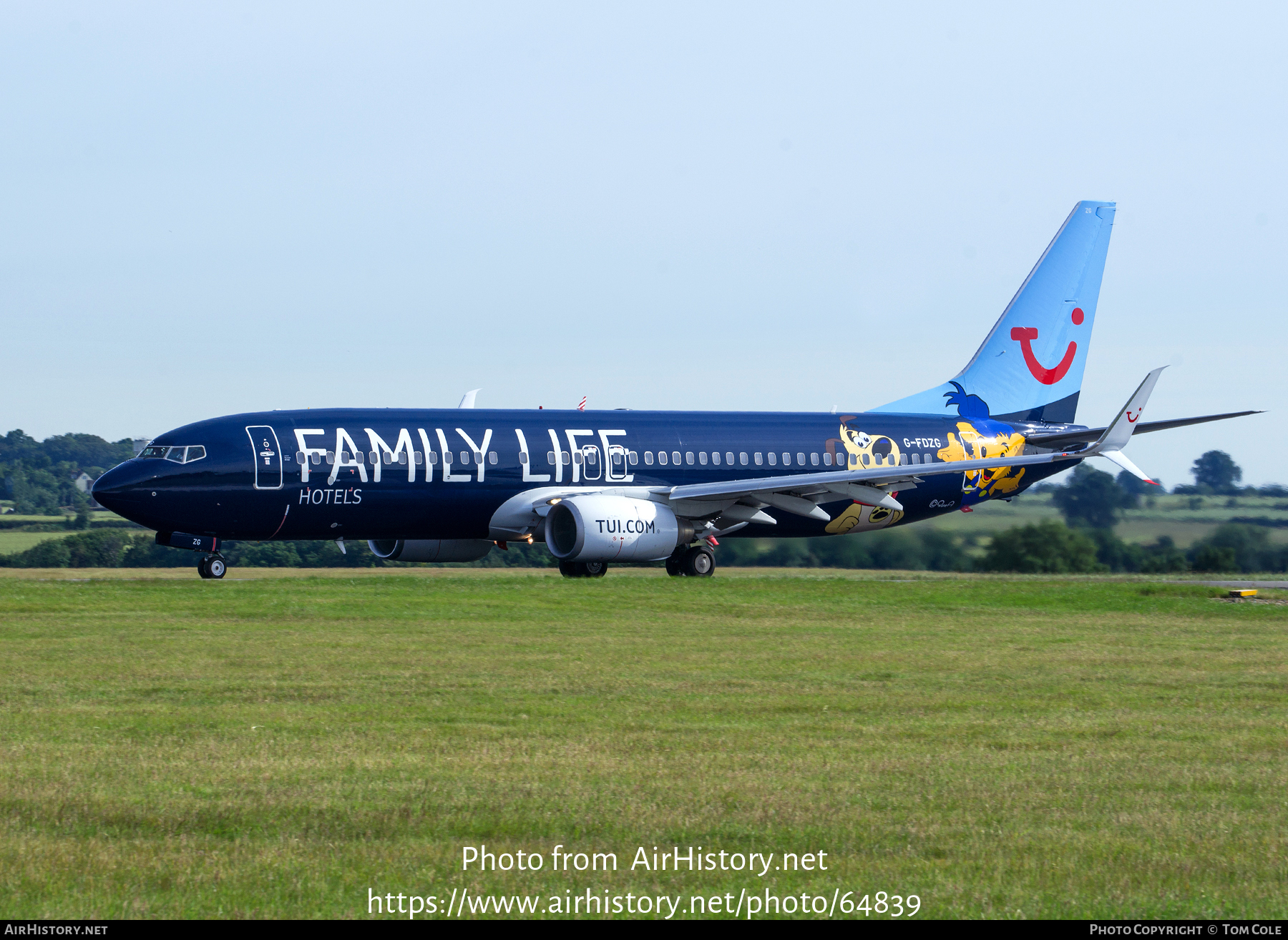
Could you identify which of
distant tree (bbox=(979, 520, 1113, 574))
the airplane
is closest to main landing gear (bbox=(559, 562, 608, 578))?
the airplane

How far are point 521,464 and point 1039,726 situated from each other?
22290 mm

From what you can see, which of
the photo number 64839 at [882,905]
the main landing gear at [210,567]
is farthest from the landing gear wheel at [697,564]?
the photo number 64839 at [882,905]

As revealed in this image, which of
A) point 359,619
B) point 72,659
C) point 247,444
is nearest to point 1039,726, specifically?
point 72,659

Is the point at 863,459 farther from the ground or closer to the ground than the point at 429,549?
farther from the ground

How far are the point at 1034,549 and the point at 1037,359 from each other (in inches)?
262

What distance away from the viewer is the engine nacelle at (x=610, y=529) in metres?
34.0

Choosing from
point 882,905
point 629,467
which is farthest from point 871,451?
point 882,905

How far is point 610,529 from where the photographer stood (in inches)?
1347

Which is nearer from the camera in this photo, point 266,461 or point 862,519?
point 266,461

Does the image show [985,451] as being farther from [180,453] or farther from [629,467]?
[180,453]

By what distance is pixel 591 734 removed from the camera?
13.5 metres
